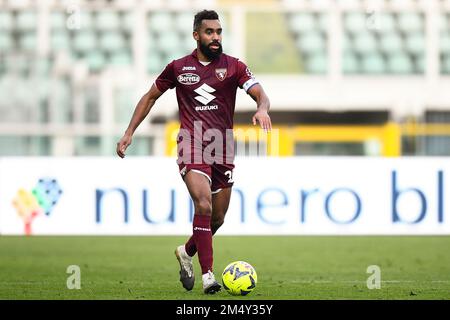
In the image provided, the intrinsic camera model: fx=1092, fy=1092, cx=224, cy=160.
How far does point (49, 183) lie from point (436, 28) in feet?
33.7

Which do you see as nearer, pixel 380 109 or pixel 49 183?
pixel 49 183

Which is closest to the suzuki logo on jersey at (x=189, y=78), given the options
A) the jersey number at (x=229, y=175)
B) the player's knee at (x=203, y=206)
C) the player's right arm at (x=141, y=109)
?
the player's right arm at (x=141, y=109)

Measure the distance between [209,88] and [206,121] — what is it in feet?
0.87

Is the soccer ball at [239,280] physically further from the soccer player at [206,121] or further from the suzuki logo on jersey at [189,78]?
the suzuki logo on jersey at [189,78]

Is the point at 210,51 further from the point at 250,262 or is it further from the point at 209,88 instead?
the point at 250,262

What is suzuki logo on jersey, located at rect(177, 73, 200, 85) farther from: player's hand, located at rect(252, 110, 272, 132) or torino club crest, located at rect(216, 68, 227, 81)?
player's hand, located at rect(252, 110, 272, 132)

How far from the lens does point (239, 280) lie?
27.5 ft

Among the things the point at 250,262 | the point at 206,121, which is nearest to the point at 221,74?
the point at 206,121

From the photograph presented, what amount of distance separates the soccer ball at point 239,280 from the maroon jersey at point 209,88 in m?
1.03

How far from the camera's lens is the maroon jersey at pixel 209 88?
343 inches

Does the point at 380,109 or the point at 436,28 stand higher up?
the point at 436,28
